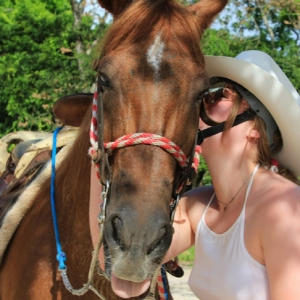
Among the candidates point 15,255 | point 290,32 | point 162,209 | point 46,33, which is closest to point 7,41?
point 46,33

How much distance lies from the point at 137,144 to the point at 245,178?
0.73 m

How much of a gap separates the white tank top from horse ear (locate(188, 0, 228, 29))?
0.80m

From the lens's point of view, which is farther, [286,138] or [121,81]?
[286,138]

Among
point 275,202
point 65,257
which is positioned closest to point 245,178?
point 275,202

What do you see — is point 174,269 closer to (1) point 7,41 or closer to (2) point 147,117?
(2) point 147,117

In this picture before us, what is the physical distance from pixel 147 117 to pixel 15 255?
1330mm

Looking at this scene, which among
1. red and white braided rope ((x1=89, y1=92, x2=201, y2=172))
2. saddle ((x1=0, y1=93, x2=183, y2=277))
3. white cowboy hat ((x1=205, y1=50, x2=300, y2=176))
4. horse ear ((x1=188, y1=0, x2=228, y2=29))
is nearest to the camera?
red and white braided rope ((x1=89, y1=92, x2=201, y2=172))

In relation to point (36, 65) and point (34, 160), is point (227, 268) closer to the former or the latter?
point (34, 160)

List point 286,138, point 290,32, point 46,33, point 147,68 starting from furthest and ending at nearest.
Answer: point 290,32 < point 46,33 < point 286,138 < point 147,68

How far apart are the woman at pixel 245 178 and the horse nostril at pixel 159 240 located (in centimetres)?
46

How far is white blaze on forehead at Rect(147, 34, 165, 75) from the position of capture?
1931 mm

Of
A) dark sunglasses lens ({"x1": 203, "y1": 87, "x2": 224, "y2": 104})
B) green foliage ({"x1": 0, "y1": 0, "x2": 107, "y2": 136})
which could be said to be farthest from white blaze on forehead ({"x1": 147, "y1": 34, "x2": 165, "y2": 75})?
green foliage ({"x1": 0, "y1": 0, "x2": 107, "y2": 136})

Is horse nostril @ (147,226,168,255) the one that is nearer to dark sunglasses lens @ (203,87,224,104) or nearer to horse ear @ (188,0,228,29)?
dark sunglasses lens @ (203,87,224,104)

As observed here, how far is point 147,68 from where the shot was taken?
1921 millimetres
